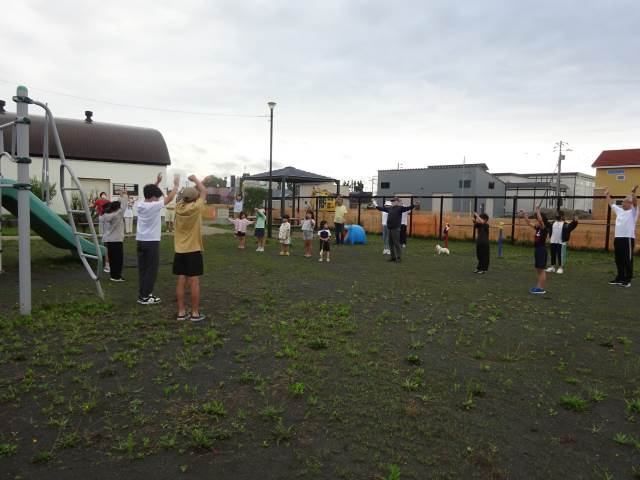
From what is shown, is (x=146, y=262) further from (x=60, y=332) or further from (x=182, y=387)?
(x=182, y=387)

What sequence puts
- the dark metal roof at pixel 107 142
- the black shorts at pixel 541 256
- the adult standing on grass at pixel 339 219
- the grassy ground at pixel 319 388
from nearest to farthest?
the grassy ground at pixel 319 388, the black shorts at pixel 541 256, the adult standing on grass at pixel 339 219, the dark metal roof at pixel 107 142

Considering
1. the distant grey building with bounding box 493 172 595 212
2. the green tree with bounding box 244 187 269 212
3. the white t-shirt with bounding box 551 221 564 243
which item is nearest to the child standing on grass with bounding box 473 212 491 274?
the white t-shirt with bounding box 551 221 564 243

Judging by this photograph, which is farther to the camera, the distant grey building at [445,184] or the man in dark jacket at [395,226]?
the distant grey building at [445,184]

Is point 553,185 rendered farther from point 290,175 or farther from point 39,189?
point 39,189

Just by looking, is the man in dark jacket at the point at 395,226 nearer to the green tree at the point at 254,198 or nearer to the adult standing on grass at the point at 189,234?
the adult standing on grass at the point at 189,234

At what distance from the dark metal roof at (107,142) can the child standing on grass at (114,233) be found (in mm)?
19783

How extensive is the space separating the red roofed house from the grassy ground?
49.8 metres

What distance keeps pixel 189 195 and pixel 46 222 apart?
16.0ft

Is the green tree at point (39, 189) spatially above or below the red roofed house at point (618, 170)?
below

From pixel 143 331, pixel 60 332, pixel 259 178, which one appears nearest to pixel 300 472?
pixel 143 331

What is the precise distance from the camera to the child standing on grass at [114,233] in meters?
8.78

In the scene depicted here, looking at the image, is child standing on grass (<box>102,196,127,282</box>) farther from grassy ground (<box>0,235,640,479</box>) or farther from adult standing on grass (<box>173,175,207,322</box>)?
adult standing on grass (<box>173,175,207,322</box>)

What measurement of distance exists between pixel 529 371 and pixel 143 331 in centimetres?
427

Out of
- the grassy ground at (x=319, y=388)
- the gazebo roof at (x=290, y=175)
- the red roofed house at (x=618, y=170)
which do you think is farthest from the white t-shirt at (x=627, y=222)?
the red roofed house at (x=618, y=170)
